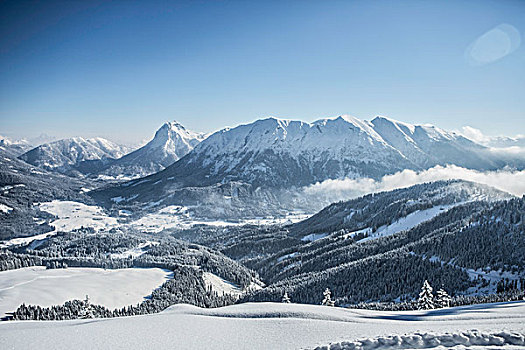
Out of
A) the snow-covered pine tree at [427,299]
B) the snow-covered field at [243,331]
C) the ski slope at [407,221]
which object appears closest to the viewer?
the snow-covered field at [243,331]

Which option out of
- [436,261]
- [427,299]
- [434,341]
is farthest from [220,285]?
[434,341]

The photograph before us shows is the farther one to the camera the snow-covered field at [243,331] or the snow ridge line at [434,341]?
the snow-covered field at [243,331]

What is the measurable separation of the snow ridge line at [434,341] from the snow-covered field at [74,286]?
98.5 m

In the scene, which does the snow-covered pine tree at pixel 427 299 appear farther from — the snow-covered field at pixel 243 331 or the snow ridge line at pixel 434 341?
the snow ridge line at pixel 434 341

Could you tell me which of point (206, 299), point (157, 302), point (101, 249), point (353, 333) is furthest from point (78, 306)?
point (101, 249)

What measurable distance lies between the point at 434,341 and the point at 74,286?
12192 centimetres

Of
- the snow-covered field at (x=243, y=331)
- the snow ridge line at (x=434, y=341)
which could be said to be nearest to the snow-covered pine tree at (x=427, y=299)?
the snow-covered field at (x=243, y=331)

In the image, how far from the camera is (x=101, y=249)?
182125 millimetres

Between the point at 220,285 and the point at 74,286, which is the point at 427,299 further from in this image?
the point at 74,286

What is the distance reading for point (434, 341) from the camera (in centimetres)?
1002

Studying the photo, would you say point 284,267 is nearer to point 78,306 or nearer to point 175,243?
point 175,243

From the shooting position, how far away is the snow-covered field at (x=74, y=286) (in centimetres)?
8662

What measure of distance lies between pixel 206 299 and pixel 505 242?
361 feet

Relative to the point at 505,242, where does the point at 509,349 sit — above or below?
above
